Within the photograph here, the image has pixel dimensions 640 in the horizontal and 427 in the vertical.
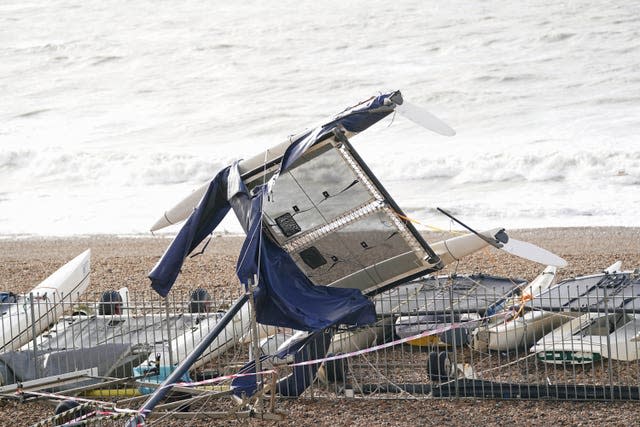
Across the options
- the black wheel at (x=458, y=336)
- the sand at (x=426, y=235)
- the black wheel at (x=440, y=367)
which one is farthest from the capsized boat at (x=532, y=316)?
the sand at (x=426, y=235)

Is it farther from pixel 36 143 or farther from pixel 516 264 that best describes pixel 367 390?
pixel 36 143

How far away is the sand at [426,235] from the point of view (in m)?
12.3

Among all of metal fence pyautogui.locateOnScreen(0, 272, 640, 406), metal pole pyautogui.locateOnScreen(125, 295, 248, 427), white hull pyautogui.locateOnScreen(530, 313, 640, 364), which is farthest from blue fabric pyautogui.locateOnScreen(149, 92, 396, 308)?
white hull pyautogui.locateOnScreen(530, 313, 640, 364)

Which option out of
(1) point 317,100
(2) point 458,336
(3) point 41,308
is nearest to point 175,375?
(2) point 458,336

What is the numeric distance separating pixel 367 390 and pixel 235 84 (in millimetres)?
44073

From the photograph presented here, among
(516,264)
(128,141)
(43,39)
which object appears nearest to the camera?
(516,264)

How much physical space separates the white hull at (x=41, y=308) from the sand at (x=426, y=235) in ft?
5.32

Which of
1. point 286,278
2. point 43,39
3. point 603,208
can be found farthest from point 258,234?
point 43,39

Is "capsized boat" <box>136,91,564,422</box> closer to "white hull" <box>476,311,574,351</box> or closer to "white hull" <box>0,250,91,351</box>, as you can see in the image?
"white hull" <box>476,311,574,351</box>

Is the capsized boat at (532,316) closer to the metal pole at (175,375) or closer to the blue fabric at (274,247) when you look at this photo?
the blue fabric at (274,247)

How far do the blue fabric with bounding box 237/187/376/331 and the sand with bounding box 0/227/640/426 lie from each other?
3.81 ft

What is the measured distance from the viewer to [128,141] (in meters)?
46.9

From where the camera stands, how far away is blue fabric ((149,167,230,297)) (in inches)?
503

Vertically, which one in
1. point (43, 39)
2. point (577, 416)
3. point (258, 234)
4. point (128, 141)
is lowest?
point (577, 416)
